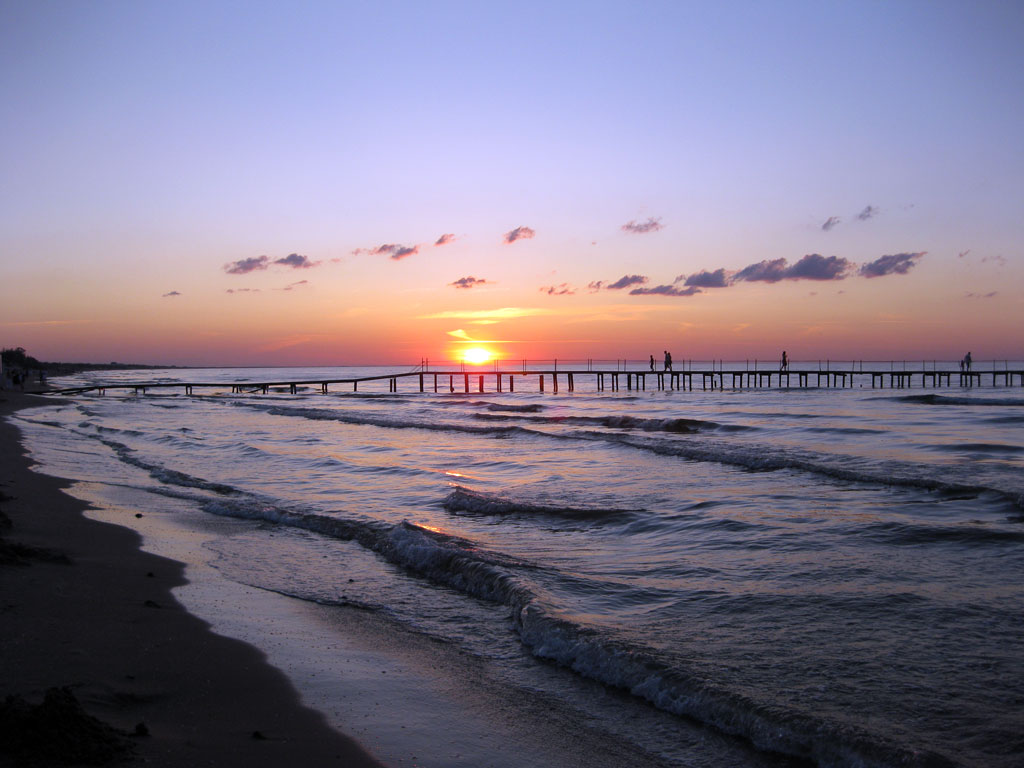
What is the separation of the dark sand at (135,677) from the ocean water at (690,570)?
1399 millimetres

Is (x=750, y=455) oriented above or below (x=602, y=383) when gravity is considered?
below

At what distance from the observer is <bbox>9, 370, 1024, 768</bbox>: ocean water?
4.36m

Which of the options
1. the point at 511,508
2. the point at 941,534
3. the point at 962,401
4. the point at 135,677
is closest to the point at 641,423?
the point at 511,508

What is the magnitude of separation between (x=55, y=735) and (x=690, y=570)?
19.5 ft

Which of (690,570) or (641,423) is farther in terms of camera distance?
(641,423)

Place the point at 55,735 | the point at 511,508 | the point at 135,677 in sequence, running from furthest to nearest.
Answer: the point at 511,508
the point at 135,677
the point at 55,735

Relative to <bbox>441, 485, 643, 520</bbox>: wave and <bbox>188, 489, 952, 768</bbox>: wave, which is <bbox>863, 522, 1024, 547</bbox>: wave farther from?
<bbox>188, 489, 952, 768</bbox>: wave

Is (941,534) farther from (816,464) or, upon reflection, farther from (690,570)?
(816,464)

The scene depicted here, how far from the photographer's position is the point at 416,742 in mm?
3908

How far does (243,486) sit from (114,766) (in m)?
10.9

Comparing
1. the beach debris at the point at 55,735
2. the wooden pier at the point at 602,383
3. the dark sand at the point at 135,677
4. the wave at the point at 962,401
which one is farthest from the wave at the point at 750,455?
the wooden pier at the point at 602,383

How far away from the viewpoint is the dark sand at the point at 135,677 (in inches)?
131

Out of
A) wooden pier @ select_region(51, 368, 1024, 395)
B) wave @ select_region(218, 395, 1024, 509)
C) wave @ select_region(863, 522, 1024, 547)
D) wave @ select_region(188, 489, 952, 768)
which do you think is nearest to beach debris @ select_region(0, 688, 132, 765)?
wave @ select_region(188, 489, 952, 768)

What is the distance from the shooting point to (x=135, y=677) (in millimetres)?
4289
